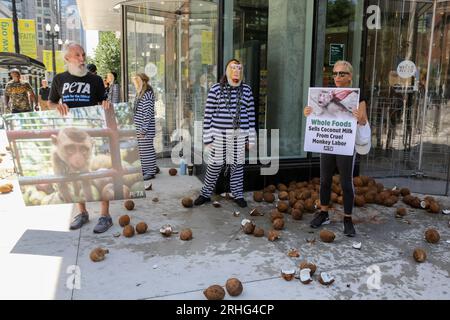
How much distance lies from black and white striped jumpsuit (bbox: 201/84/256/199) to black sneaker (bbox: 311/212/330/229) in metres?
1.21

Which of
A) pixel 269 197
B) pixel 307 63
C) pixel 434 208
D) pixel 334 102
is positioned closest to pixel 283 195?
pixel 269 197

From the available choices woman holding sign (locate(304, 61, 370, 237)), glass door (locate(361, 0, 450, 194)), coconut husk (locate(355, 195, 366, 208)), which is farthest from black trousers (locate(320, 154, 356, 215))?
glass door (locate(361, 0, 450, 194))

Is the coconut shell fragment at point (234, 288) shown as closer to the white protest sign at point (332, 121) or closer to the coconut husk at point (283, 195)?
the white protest sign at point (332, 121)

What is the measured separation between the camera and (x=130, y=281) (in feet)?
10.9

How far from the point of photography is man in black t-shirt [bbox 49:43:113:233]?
14.0 feet

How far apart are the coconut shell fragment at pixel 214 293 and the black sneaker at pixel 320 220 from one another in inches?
77.1

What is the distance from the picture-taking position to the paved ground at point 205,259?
10.5 feet

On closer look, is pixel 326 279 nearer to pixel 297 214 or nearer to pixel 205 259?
pixel 205 259

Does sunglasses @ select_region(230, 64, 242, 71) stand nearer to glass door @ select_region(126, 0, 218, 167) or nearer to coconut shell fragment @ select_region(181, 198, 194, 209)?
coconut shell fragment @ select_region(181, 198, 194, 209)

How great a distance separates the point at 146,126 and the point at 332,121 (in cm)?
352

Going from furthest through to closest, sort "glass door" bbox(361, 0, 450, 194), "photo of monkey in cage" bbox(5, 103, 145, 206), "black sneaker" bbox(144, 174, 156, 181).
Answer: "glass door" bbox(361, 0, 450, 194)
"black sneaker" bbox(144, 174, 156, 181)
"photo of monkey in cage" bbox(5, 103, 145, 206)
